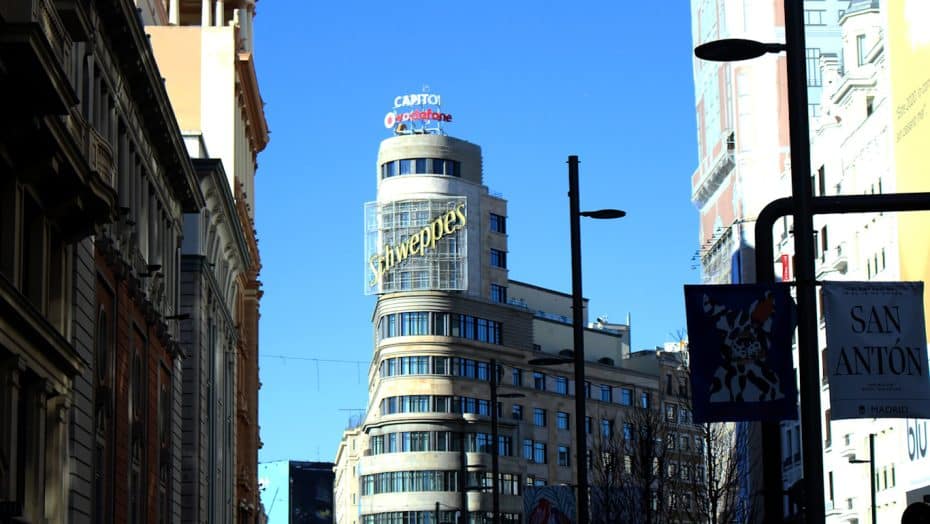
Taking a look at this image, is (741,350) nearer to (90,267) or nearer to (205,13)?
(90,267)

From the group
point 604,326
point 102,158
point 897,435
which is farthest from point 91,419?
point 604,326

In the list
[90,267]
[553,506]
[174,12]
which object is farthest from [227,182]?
[553,506]

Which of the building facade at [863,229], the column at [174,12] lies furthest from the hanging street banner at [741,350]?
the column at [174,12]

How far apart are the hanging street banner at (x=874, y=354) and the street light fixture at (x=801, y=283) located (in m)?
0.57

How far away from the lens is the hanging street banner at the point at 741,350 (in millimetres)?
18812

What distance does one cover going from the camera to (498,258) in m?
154

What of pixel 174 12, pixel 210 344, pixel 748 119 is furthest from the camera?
pixel 748 119

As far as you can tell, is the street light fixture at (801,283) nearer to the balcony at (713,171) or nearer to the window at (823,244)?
the window at (823,244)

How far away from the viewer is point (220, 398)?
81.2 meters

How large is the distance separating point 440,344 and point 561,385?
17682 millimetres

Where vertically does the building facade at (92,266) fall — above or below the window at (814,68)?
below

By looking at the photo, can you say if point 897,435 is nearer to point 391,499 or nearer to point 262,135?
point 262,135

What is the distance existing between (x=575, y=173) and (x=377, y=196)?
11589 centimetres

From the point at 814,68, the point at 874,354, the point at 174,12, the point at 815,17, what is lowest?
the point at 874,354
